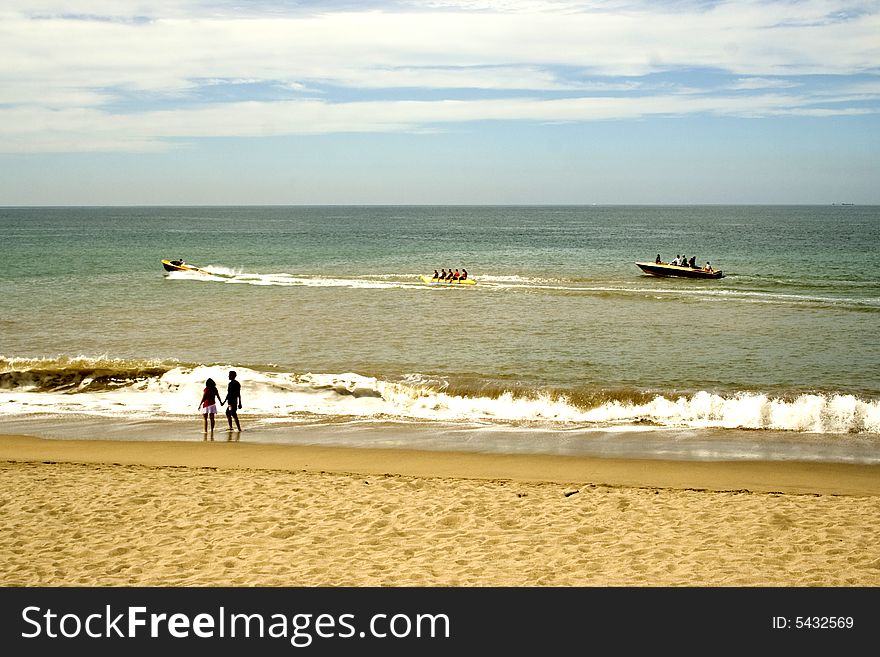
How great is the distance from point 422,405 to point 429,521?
26.7 ft

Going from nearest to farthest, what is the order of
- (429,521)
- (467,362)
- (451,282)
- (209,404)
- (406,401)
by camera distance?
(429,521) → (209,404) → (406,401) → (467,362) → (451,282)

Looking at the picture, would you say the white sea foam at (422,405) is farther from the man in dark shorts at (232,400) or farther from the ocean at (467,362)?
the man in dark shorts at (232,400)

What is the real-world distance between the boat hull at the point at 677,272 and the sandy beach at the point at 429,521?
116 ft

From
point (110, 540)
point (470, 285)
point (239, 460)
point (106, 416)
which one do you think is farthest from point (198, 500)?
point (470, 285)

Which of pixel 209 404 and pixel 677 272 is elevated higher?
pixel 677 272

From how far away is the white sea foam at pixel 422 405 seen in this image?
16.4 m

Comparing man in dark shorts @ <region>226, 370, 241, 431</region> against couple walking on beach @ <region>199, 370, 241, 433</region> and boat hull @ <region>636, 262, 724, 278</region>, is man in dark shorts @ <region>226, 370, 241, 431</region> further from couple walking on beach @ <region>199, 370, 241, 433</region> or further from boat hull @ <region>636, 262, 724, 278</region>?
boat hull @ <region>636, 262, 724, 278</region>

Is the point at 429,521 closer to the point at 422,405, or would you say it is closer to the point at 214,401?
the point at 214,401

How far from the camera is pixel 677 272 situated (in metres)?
47.5

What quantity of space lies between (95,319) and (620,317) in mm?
20228

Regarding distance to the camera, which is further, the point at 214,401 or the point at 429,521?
the point at 214,401

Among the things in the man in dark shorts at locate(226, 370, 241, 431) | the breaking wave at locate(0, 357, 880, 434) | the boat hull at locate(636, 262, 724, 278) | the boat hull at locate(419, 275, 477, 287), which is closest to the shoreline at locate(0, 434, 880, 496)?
the man in dark shorts at locate(226, 370, 241, 431)

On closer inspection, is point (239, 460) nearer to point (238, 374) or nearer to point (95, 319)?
point (238, 374)

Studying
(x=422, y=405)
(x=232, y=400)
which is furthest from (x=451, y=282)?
(x=232, y=400)
